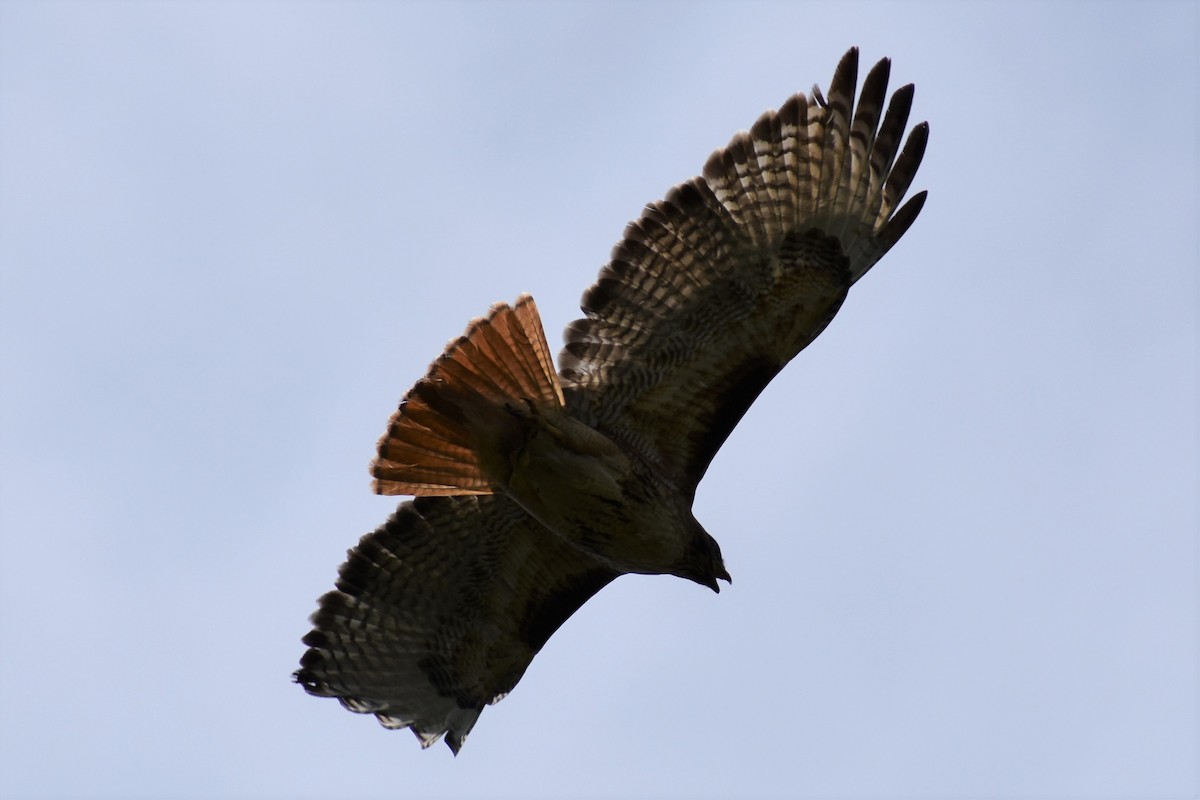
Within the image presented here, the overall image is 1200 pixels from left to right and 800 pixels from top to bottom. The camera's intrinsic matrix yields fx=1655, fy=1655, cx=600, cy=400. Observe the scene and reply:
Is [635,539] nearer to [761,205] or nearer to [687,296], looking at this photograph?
[687,296]

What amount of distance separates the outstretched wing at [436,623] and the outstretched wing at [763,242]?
5.64 ft

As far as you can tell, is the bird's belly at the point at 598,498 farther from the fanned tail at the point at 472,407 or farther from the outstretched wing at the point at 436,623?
the outstretched wing at the point at 436,623

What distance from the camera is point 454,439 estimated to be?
9562 mm

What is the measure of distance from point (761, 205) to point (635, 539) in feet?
6.91

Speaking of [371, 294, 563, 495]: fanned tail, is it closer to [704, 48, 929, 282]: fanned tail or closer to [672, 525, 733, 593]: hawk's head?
[672, 525, 733, 593]: hawk's head

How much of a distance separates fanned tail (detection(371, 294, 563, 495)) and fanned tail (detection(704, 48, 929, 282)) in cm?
149

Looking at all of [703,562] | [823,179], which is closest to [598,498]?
[703,562]

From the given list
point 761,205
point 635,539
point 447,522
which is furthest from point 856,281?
point 447,522

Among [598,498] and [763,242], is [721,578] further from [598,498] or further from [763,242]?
[763,242]

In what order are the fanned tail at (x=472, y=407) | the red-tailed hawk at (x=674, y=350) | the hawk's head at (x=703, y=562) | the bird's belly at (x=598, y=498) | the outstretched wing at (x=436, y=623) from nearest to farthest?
the fanned tail at (x=472, y=407)
the red-tailed hawk at (x=674, y=350)
the bird's belly at (x=598, y=498)
the hawk's head at (x=703, y=562)
the outstretched wing at (x=436, y=623)

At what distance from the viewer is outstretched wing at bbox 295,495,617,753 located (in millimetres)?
10703

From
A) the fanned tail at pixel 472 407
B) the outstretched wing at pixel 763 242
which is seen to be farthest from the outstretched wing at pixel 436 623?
the outstretched wing at pixel 763 242

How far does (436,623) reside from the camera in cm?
→ 1091

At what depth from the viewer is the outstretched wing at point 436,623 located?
1070 centimetres
